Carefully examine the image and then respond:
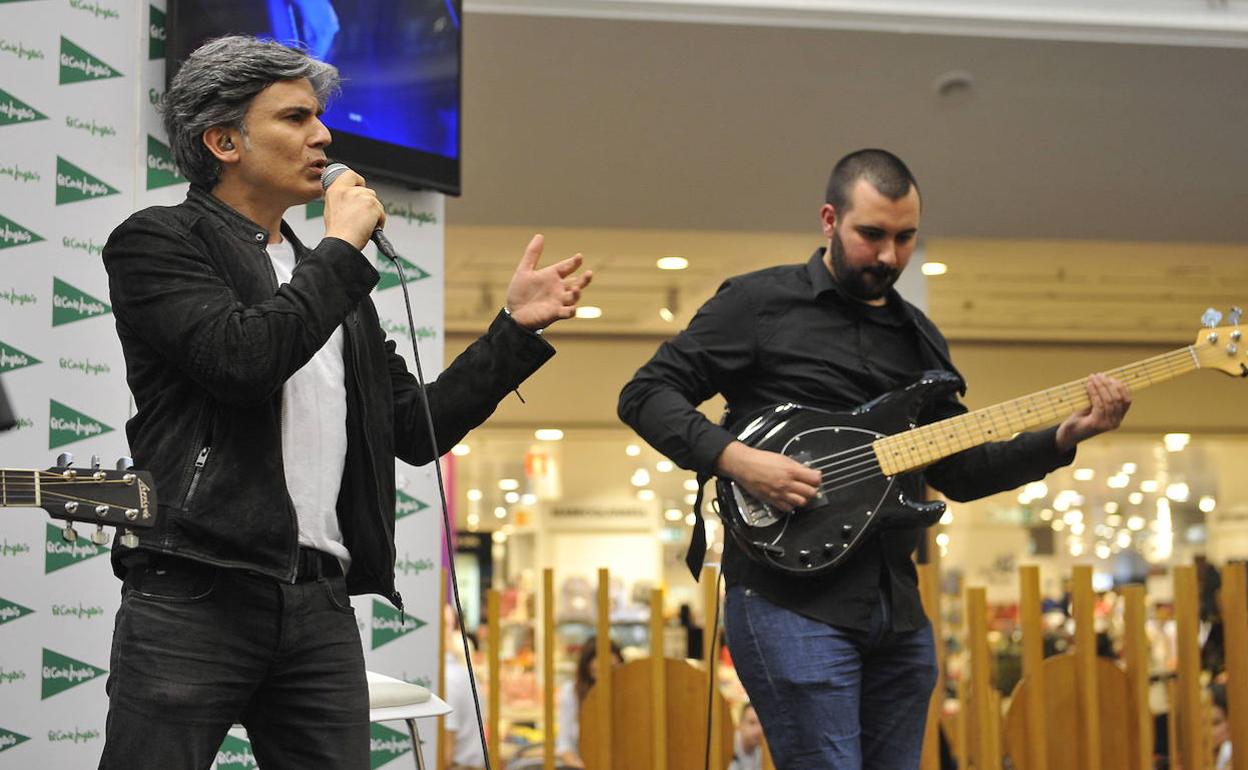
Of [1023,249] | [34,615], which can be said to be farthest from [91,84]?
[1023,249]

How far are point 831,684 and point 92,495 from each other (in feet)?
4.62

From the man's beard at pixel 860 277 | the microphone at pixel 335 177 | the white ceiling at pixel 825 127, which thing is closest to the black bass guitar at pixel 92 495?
the microphone at pixel 335 177

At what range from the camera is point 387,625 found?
14.2ft

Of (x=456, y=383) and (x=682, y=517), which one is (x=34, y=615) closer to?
(x=456, y=383)

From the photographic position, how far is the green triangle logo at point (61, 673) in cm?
363

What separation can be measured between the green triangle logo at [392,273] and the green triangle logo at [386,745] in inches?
49.8

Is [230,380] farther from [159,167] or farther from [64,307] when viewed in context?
[159,167]

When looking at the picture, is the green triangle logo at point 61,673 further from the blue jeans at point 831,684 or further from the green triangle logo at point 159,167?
the blue jeans at point 831,684

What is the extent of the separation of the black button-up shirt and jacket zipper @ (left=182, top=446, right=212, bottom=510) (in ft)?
3.91

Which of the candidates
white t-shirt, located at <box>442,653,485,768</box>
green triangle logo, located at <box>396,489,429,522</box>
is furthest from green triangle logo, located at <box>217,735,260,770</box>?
white t-shirt, located at <box>442,653,485,768</box>

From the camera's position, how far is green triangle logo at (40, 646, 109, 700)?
3.63m

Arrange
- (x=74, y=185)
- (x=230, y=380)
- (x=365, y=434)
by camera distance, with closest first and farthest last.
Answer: (x=230, y=380) < (x=365, y=434) < (x=74, y=185)

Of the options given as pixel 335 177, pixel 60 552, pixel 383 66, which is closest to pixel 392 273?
pixel 383 66

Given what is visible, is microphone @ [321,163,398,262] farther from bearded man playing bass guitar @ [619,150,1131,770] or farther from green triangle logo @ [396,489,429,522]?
green triangle logo @ [396,489,429,522]
